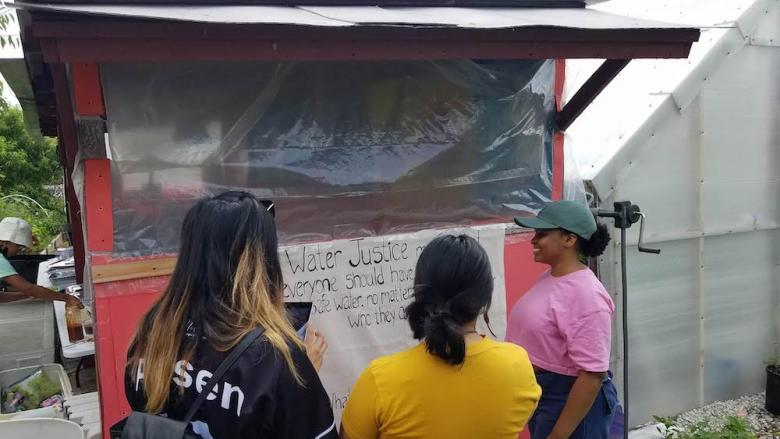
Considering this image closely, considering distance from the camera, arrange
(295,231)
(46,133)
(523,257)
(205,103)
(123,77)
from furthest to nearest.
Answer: (46,133), (523,257), (295,231), (205,103), (123,77)

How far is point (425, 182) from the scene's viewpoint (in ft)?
12.0

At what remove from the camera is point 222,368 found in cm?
157

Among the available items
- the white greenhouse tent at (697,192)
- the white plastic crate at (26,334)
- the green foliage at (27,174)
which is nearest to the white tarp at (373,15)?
the white greenhouse tent at (697,192)

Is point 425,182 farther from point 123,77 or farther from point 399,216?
point 123,77

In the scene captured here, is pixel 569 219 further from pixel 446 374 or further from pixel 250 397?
pixel 250 397

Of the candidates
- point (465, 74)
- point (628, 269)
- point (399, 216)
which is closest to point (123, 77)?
point (399, 216)

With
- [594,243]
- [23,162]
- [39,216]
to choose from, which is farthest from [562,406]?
[23,162]

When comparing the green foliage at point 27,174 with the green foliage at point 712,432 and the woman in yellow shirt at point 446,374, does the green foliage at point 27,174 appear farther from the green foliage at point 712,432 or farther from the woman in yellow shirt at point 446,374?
the woman in yellow shirt at point 446,374

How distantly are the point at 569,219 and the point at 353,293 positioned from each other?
1260 millimetres

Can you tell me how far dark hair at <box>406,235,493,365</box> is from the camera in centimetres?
174

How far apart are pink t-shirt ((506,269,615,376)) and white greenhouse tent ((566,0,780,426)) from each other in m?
2.28

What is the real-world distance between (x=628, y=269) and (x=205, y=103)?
345 centimetres

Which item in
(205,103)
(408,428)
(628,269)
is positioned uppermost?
(205,103)

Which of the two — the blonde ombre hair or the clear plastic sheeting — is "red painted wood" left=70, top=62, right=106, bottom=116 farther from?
the blonde ombre hair
